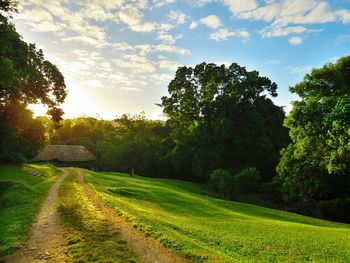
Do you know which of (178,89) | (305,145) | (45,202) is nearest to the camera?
(45,202)

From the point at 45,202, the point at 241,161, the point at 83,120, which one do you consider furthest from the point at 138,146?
the point at 45,202

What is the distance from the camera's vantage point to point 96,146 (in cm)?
7594

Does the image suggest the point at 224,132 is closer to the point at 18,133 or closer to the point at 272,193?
the point at 272,193

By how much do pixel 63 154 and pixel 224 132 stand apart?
31197mm

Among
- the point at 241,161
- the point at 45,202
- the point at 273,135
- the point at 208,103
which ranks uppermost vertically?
the point at 208,103

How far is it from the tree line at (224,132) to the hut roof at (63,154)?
5.57m

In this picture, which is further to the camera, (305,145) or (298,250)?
(305,145)

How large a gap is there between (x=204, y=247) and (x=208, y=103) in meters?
40.9

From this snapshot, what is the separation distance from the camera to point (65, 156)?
6053 centimetres

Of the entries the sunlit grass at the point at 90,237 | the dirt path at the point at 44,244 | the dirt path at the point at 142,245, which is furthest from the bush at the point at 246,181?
the dirt path at the point at 44,244

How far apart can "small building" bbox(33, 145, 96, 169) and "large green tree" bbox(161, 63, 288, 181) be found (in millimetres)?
20710

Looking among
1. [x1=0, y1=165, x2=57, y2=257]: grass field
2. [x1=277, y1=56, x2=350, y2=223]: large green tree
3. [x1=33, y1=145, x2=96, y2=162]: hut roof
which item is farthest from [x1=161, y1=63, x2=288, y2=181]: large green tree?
[x1=0, y1=165, x2=57, y2=257]: grass field

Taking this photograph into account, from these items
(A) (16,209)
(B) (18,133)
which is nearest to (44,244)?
(A) (16,209)

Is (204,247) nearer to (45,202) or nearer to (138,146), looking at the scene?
(45,202)
